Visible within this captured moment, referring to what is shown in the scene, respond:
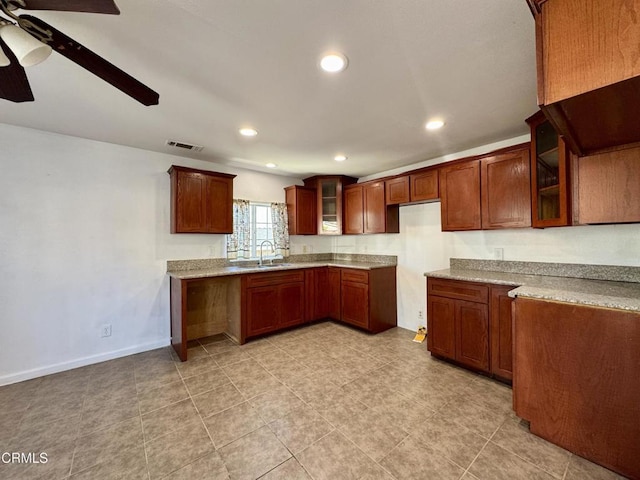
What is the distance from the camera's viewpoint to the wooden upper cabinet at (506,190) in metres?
2.49

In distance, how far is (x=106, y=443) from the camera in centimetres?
173

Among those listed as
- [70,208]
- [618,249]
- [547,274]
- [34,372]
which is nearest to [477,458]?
[547,274]

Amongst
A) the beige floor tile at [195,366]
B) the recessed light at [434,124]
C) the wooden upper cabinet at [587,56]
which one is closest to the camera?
the wooden upper cabinet at [587,56]

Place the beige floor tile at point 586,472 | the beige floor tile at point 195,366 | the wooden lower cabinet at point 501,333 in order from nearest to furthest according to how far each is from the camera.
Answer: the beige floor tile at point 586,472, the wooden lower cabinet at point 501,333, the beige floor tile at point 195,366

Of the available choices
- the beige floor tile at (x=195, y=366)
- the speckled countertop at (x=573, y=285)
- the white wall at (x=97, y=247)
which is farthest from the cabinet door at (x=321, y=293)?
the speckled countertop at (x=573, y=285)

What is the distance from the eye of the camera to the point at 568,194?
2043 millimetres

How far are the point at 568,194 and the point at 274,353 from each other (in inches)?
125

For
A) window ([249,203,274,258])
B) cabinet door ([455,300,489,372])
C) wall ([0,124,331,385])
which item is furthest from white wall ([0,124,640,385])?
cabinet door ([455,300,489,372])

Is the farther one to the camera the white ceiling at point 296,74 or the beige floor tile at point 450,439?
the beige floor tile at point 450,439

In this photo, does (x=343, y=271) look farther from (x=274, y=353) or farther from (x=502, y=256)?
(x=502, y=256)

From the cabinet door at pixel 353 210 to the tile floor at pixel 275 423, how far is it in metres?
1.99

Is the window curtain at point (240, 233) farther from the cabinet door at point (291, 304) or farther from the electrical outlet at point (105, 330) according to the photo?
the electrical outlet at point (105, 330)

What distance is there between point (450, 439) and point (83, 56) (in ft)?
9.55

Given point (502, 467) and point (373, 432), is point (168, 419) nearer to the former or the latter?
point (373, 432)
